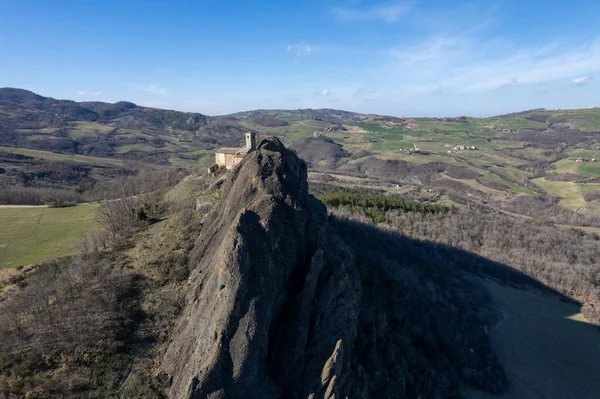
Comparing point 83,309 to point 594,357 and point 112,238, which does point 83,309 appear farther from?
point 594,357

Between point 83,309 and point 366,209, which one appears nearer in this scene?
point 83,309

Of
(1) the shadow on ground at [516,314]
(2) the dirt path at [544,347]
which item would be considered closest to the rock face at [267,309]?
(1) the shadow on ground at [516,314]

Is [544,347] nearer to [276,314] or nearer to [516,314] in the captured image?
[516,314]

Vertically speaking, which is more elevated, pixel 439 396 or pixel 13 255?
pixel 13 255

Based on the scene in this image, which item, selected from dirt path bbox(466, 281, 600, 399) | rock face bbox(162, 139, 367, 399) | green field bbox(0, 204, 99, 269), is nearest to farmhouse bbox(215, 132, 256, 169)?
green field bbox(0, 204, 99, 269)

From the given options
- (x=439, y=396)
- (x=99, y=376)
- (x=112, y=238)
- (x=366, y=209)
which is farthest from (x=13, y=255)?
(x=366, y=209)
